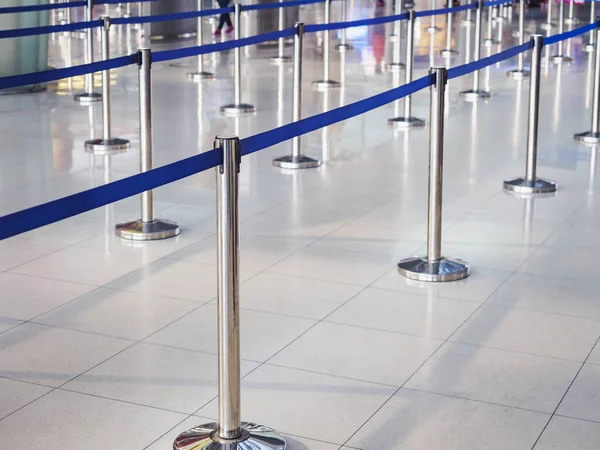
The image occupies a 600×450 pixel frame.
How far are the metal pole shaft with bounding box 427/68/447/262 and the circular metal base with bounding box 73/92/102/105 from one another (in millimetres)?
6575

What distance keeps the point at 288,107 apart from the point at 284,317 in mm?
6442

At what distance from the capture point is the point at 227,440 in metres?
3.82

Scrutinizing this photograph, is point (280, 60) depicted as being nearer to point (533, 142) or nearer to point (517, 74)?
point (517, 74)

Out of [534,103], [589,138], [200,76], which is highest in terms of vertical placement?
[534,103]

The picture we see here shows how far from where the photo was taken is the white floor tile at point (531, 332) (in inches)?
189

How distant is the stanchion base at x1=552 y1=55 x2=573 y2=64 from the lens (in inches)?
620

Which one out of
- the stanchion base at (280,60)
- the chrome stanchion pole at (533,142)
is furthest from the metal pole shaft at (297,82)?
the stanchion base at (280,60)

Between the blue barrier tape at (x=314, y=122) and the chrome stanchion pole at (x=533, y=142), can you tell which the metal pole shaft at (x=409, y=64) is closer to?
the chrome stanchion pole at (x=533, y=142)

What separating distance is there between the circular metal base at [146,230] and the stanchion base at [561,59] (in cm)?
1031

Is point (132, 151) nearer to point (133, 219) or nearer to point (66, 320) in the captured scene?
point (133, 219)

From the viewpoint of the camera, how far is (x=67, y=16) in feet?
68.5

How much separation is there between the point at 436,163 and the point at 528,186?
2.16 m

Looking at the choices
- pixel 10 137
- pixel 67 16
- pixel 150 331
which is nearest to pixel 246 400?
pixel 150 331

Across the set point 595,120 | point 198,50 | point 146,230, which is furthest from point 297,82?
point 595,120
